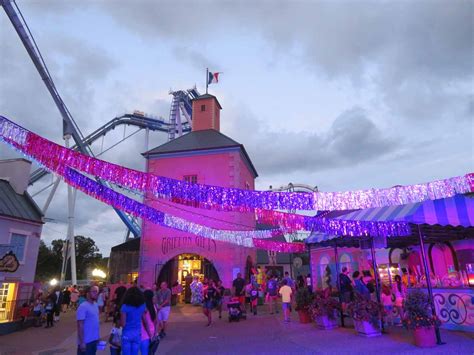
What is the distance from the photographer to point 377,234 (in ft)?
31.2

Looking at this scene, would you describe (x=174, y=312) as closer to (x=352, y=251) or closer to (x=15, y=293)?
(x=15, y=293)

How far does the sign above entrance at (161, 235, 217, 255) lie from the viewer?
18.7 meters

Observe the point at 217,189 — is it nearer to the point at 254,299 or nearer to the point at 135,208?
the point at 135,208

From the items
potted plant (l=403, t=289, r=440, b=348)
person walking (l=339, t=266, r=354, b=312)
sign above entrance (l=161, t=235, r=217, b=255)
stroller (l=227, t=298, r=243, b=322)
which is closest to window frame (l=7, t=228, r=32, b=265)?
sign above entrance (l=161, t=235, r=217, b=255)

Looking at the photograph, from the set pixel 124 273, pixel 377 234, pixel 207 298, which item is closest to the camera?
pixel 377 234

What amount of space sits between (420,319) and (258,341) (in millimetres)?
3857

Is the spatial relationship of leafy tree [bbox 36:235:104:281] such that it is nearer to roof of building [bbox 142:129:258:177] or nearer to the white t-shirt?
roof of building [bbox 142:129:258:177]

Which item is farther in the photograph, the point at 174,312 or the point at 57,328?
the point at 174,312

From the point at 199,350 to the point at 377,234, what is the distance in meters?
5.75

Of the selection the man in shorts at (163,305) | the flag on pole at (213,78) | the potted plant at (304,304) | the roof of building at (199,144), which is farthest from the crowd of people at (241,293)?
the flag on pole at (213,78)

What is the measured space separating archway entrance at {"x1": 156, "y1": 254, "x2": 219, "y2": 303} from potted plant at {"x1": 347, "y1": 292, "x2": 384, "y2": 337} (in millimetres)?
12073

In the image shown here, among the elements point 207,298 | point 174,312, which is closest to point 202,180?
point 174,312

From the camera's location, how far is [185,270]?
67.6ft

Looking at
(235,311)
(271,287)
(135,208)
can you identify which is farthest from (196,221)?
(135,208)
